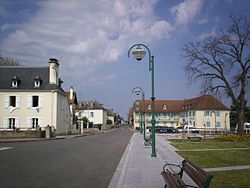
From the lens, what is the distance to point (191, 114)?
85062 millimetres

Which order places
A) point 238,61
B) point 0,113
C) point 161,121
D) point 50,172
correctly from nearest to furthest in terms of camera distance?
point 50,172 < point 238,61 < point 0,113 < point 161,121

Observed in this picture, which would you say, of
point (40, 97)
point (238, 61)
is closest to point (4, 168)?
point (238, 61)

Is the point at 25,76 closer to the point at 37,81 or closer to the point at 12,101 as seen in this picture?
the point at 37,81

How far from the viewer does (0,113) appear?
4481cm

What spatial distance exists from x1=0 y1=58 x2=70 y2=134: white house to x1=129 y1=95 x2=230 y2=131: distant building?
25.7 m

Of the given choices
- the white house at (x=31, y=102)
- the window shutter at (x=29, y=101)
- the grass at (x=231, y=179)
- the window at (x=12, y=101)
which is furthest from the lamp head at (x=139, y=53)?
the window at (x=12, y=101)

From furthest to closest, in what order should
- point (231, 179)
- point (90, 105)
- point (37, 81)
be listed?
point (90, 105)
point (37, 81)
point (231, 179)

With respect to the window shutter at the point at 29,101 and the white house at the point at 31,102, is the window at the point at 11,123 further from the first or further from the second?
the window shutter at the point at 29,101

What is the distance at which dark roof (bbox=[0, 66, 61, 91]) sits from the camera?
46031 millimetres

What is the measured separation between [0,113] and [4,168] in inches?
1386

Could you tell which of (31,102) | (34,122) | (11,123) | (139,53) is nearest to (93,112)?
(34,122)

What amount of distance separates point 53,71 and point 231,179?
3998 centimetres

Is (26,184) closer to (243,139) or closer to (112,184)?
(112,184)

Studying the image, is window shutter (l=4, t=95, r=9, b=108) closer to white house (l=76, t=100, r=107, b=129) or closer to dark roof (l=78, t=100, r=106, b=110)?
white house (l=76, t=100, r=107, b=129)
